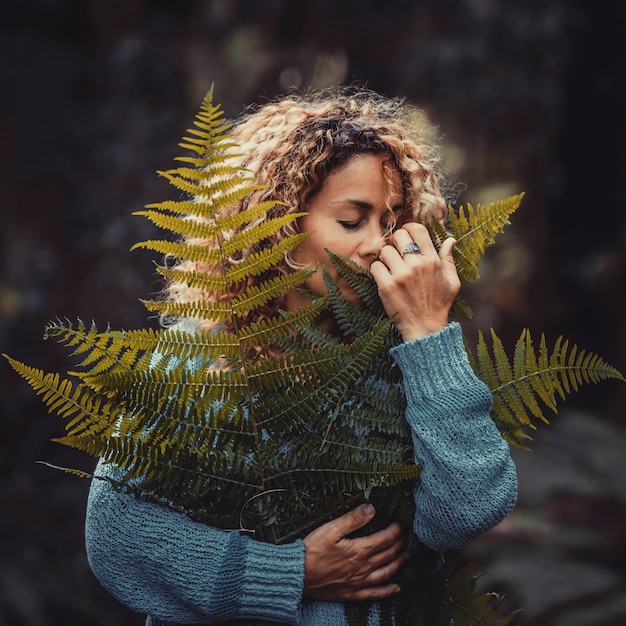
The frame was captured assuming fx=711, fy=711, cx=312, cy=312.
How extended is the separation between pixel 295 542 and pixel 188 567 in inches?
7.2

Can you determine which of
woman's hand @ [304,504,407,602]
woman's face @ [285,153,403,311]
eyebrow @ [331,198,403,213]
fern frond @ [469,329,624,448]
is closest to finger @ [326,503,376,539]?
woman's hand @ [304,504,407,602]

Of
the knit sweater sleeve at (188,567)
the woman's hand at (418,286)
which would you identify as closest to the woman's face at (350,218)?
the woman's hand at (418,286)

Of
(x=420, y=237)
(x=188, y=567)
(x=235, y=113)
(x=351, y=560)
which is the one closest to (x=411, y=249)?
(x=420, y=237)

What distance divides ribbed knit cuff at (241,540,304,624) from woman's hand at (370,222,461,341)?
43 centimetres

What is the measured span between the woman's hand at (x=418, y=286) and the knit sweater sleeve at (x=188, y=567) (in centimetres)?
44

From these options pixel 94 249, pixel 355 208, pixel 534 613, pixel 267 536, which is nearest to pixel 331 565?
pixel 267 536

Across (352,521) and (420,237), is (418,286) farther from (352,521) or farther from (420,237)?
(352,521)

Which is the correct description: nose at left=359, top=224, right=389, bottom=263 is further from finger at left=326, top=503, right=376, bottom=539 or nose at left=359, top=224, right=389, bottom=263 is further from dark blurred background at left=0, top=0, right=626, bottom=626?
dark blurred background at left=0, top=0, right=626, bottom=626

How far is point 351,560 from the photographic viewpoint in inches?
47.1

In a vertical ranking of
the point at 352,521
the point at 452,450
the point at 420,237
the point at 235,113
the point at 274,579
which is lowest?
the point at 274,579

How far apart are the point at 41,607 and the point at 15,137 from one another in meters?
2.65

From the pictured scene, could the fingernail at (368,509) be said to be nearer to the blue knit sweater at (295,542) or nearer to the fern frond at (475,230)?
the blue knit sweater at (295,542)

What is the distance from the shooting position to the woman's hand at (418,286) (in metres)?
1.28

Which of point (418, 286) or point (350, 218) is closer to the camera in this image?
point (418, 286)
